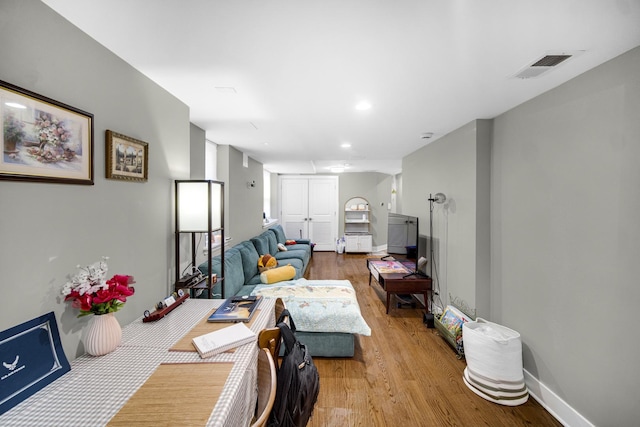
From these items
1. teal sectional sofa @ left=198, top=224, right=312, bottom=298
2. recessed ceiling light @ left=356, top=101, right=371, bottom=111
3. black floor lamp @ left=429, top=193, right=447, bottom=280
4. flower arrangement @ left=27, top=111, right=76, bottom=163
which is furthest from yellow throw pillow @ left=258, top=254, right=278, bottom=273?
flower arrangement @ left=27, top=111, right=76, bottom=163

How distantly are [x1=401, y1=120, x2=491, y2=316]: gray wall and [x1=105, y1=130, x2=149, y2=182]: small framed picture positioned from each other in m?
2.88

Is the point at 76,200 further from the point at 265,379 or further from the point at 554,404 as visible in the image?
the point at 554,404

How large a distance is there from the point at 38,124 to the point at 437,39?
5.96 feet

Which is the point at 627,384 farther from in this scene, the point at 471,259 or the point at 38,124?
the point at 38,124

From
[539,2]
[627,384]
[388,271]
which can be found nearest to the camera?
[539,2]

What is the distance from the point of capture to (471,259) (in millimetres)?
2850

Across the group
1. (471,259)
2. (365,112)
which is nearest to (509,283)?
(471,259)

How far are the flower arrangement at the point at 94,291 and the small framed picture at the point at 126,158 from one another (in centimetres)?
52

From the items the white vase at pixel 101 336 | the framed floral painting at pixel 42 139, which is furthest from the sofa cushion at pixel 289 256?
the framed floral painting at pixel 42 139

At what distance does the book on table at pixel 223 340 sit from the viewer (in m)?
1.32

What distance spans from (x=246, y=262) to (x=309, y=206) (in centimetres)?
446

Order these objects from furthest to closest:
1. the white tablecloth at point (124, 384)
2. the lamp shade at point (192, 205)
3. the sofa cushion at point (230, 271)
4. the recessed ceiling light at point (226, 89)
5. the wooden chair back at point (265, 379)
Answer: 1. the sofa cushion at point (230, 271)
2. the lamp shade at point (192, 205)
3. the recessed ceiling light at point (226, 89)
4. the wooden chair back at point (265, 379)
5. the white tablecloth at point (124, 384)

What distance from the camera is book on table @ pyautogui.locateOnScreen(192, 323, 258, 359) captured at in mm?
1321

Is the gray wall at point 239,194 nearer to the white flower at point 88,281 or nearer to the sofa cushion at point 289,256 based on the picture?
the sofa cushion at point 289,256
